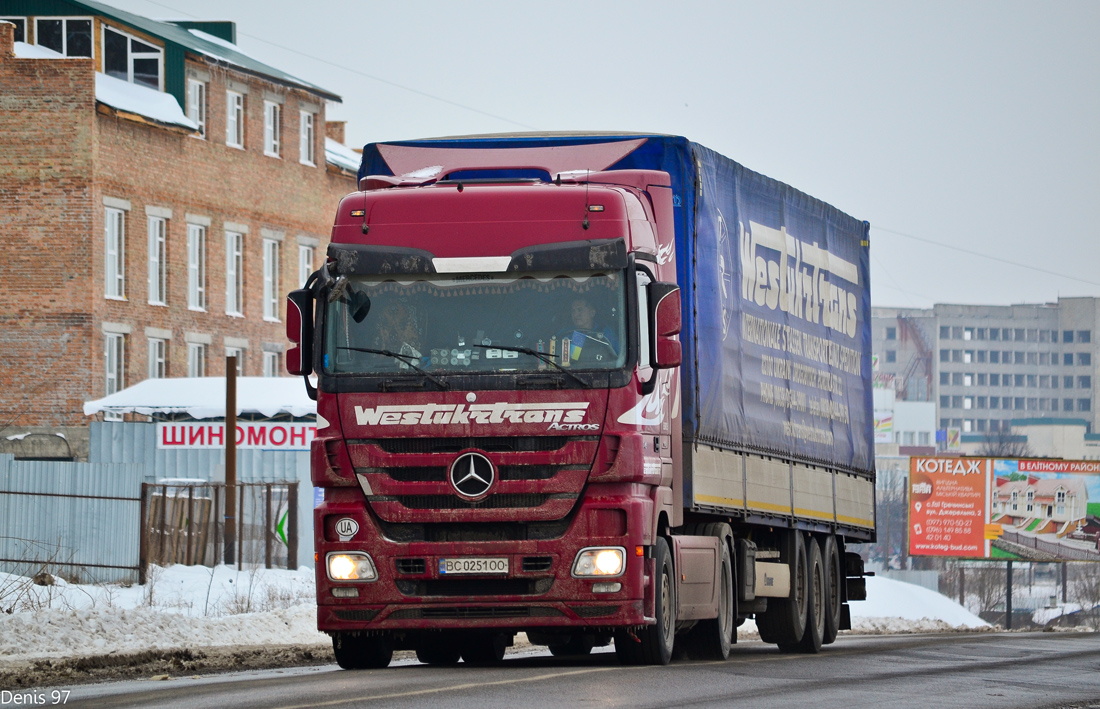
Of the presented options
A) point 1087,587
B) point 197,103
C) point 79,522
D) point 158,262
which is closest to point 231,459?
point 79,522

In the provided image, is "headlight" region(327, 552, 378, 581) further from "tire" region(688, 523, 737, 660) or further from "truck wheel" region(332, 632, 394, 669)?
"tire" region(688, 523, 737, 660)

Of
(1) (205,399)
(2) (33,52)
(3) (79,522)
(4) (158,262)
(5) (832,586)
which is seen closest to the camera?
(5) (832,586)

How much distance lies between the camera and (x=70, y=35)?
167 feet

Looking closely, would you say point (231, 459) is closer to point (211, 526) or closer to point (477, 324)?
point (211, 526)

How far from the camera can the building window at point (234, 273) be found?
176 ft

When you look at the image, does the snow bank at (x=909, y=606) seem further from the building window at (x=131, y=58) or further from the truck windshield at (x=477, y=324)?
the truck windshield at (x=477, y=324)

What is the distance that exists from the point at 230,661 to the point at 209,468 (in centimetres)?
2761

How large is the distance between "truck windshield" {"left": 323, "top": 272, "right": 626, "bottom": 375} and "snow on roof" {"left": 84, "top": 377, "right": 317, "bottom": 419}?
101ft

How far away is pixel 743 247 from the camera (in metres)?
17.7

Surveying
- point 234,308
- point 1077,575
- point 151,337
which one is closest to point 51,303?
point 151,337

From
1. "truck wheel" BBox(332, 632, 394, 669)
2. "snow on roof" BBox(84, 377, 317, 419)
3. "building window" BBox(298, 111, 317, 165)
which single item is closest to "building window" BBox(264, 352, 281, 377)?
"building window" BBox(298, 111, 317, 165)

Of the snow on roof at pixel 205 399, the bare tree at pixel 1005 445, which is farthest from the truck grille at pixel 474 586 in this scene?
the bare tree at pixel 1005 445

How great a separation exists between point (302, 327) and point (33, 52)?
37940 mm

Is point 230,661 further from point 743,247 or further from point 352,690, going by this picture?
point 743,247
